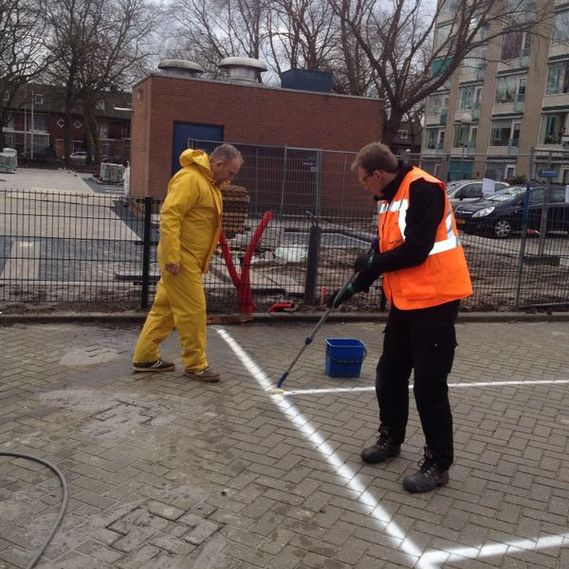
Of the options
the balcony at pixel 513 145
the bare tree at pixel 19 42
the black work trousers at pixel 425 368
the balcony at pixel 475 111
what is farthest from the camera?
the balcony at pixel 475 111

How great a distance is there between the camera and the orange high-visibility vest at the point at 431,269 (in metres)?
3.50

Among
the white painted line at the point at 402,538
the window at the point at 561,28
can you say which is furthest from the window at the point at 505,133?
the white painted line at the point at 402,538

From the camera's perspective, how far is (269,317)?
7.33 meters

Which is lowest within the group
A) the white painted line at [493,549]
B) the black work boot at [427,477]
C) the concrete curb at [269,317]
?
the white painted line at [493,549]

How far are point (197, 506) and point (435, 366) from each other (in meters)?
1.51

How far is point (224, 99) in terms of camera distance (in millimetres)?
20453

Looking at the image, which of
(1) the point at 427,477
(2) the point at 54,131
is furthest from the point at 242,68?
(2) the point at 54,131

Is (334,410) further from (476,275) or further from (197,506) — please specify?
(476,275)

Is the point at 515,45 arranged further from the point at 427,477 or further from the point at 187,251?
the point at 427,477

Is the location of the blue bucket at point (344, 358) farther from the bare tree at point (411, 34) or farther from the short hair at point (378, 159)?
the bare tree at point (411, 34)

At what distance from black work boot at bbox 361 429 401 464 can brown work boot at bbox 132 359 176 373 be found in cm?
206

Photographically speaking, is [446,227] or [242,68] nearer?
[446,227]

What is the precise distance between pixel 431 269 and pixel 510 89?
54829 millimetres

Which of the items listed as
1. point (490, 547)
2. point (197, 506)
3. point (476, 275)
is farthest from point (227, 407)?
point (476, 275)
